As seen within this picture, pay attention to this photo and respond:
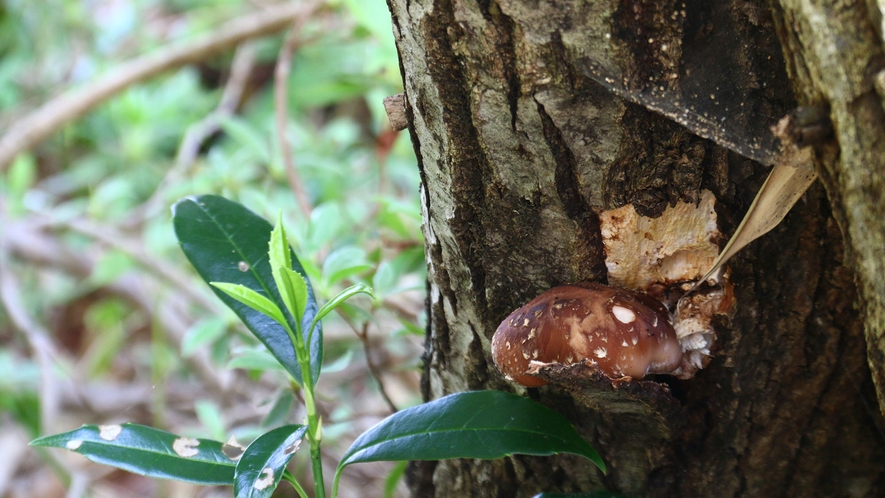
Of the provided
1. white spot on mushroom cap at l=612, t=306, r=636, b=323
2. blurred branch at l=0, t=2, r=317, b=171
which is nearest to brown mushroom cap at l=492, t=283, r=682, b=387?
white spot on mushroom cap at l=612, t=306, r=636, b=323

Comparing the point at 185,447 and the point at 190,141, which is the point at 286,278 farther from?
the point at 190,141

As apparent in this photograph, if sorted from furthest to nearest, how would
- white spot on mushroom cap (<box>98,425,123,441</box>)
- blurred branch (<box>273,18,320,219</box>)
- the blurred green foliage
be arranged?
blurred branch (<box>273,18,320,219</box>) → the blurred green foliage → white spot on mushroom cap (<box>98,425,123,441</box>)

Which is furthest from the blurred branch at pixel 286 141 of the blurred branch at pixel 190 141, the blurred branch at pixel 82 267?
the blurred branch at pixel 82 267

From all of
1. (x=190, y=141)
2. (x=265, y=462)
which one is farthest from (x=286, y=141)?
(x=265, y=462)

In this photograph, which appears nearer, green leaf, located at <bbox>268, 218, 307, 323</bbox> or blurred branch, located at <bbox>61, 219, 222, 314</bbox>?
green leaf, located at <bbox>268, 218, 307, 323</bbox>

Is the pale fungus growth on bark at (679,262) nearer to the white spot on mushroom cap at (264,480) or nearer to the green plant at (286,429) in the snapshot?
the green plant at (286,429)

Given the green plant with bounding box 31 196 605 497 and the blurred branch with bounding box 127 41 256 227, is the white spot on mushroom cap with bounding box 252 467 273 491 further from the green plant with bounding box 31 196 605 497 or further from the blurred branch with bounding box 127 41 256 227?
the blurred branch with bounding box 127 41 256 227
